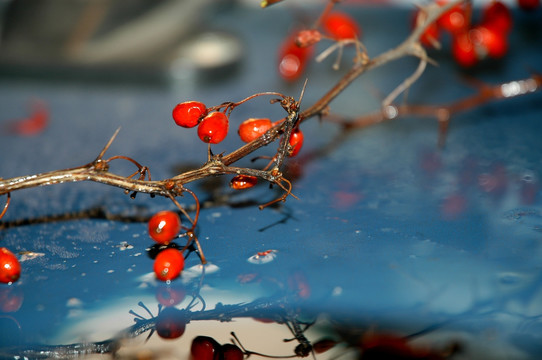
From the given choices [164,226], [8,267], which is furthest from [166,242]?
[8,267]

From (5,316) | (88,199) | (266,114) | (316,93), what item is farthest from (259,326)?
(316,93)

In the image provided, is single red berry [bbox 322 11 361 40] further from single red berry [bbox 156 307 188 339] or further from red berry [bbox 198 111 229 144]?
single red berry [bbox 156 307 188 339]

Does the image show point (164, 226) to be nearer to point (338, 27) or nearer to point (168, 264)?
point (168, 264)

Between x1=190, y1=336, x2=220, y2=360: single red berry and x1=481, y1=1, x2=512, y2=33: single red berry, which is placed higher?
x1=481, y1=1, x2=512, y2=33: single red berry

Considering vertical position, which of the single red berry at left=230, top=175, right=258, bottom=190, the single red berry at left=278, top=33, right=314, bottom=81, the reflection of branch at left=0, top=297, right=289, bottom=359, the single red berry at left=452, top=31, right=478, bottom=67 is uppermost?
the single red berry at left=278, top=33, right=314, bottom=81

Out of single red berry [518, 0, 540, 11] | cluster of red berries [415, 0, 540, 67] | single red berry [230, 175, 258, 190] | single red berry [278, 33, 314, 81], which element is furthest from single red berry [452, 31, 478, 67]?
single red berry [230, 175, 258, 190]

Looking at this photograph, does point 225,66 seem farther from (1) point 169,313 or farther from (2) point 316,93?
(1) point 169,313
